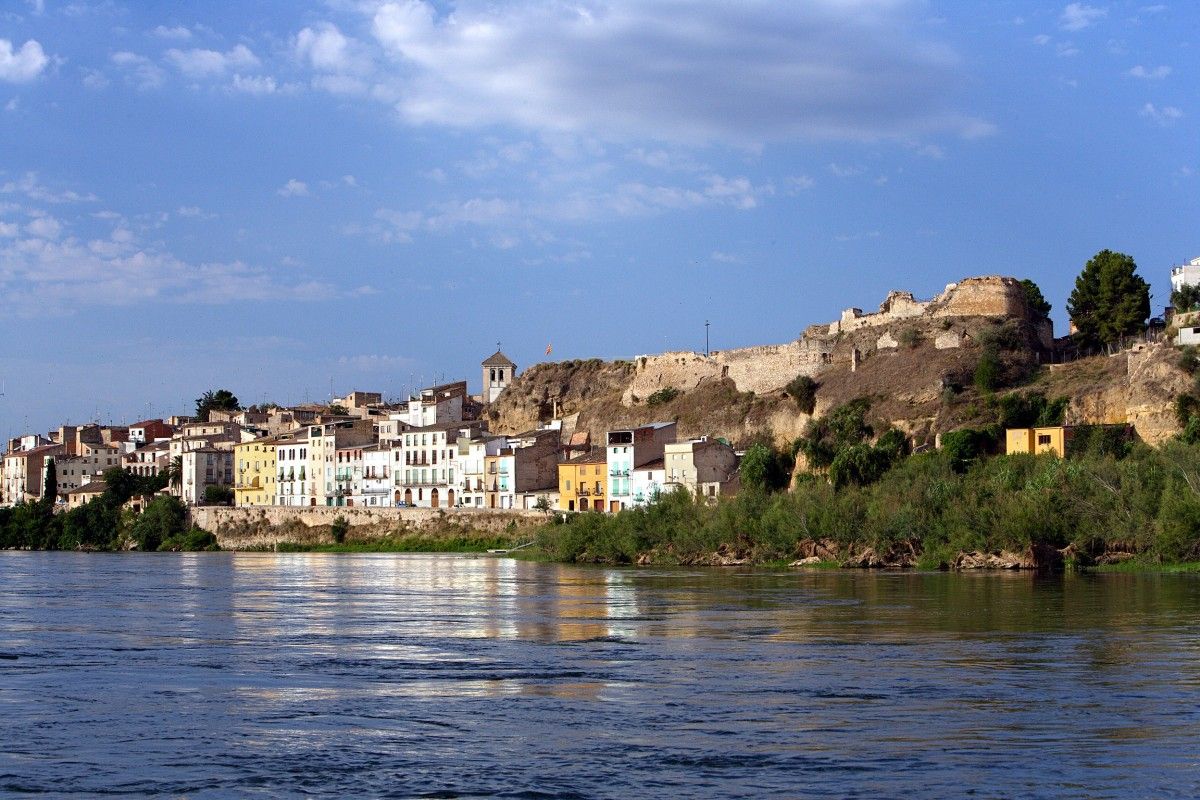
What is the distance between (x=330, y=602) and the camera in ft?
144

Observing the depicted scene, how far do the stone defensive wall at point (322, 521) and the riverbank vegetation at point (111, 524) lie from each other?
1407mm

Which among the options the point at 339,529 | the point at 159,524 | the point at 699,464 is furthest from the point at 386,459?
the point at 699,464

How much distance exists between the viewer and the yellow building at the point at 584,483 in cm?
8694

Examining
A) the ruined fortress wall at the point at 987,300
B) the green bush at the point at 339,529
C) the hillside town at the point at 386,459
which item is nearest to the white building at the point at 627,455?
the hillside town at the point at 386,459

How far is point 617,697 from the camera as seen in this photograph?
23141 millimetres

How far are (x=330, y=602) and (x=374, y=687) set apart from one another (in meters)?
20.0

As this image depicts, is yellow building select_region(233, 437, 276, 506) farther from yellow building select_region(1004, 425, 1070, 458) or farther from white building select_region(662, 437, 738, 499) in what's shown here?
yellow building select_region(1004, 425, 1070, 458)

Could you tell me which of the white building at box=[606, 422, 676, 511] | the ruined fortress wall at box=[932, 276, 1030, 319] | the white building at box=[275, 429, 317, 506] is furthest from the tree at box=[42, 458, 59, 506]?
the ruined fortress wall at box=[932, 276, 1030, 319]

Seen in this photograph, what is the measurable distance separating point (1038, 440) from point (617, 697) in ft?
158

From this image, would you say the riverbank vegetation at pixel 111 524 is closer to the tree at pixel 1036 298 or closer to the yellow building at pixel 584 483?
the yellow building at pixel 584 483

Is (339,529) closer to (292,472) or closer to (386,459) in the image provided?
(386,459)

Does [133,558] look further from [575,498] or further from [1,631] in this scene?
→ [1,631]

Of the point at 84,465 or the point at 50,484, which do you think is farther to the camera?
the point at 84,465

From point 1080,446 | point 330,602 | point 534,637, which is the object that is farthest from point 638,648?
point 1080,446
